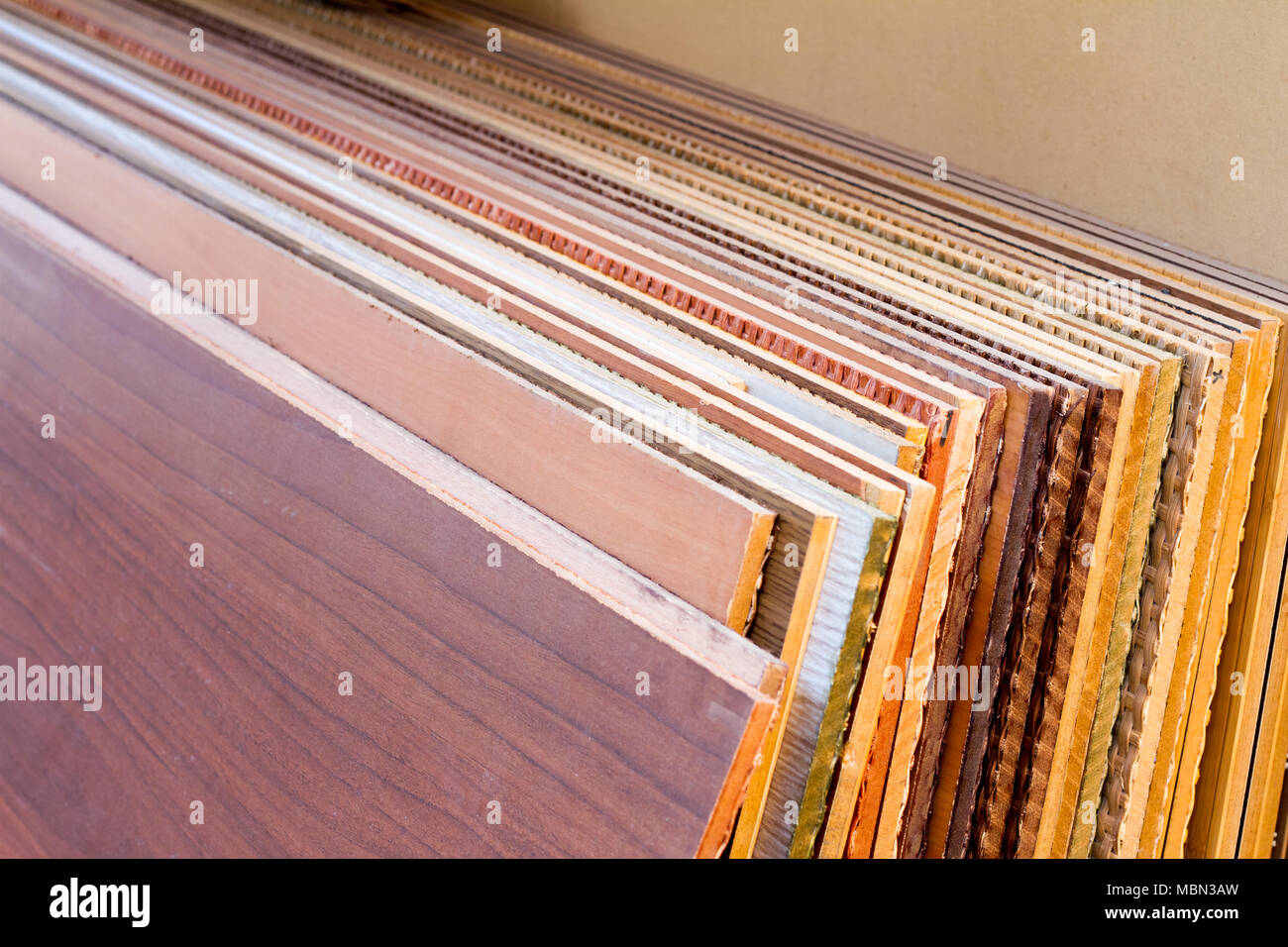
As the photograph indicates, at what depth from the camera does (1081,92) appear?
182cm

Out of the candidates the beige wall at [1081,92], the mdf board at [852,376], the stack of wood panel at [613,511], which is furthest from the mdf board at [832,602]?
the beige wall at [1081,92]

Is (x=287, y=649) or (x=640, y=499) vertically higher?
(x=640, y=499)

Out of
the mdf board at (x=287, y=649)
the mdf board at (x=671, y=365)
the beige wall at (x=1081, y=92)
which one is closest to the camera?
the mdf board at (x=287, y=649)

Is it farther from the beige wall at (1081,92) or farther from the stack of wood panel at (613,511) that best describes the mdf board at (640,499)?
the beige wall at (1081,92)

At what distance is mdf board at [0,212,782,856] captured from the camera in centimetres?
83

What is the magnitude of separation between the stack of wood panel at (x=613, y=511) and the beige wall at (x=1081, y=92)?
0.13 metres

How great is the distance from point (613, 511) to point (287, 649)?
38 centimetres

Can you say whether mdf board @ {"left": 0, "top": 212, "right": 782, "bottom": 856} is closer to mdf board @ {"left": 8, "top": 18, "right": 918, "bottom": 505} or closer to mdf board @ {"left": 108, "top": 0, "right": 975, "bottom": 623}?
mdf board @ {"left": 8, "top": 18, "right": 918, "bottom": 505}

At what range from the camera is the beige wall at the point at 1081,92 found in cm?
162

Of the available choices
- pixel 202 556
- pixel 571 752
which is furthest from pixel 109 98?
pixel 571 752

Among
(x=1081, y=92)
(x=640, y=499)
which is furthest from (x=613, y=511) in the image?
(x=1081, y=92)

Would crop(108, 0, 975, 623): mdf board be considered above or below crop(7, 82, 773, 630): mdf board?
above

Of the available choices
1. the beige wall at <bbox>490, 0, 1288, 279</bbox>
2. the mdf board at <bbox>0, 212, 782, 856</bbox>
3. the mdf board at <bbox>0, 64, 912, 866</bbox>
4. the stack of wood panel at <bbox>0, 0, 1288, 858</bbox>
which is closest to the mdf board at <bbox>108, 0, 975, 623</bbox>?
the stack of wood panel at <bbox>0, 0, 1288, 858</bbox>

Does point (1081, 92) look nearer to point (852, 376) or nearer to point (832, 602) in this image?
point (852, 376)
